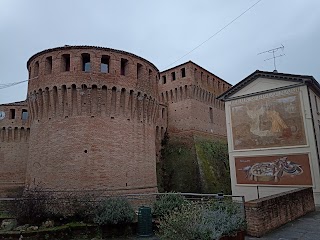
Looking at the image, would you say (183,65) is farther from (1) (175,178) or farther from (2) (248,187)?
(2) (248,187)

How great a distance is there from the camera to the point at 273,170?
15.0m

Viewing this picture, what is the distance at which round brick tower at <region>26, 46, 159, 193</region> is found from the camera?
1491cm

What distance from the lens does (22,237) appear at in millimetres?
9219

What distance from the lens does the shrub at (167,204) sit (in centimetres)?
1086

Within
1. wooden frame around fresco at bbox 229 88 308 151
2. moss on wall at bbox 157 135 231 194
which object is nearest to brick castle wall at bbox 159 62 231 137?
moss on wall at bbox 157 135 231 194

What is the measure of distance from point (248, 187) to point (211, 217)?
33.3 feet

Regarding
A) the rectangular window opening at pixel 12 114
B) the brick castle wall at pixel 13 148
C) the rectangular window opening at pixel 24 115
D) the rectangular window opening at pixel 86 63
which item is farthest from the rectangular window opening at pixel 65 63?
the rectangular window opening at pixel 12 114

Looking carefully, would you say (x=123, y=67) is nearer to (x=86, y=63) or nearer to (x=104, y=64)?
(x=104, y=64)

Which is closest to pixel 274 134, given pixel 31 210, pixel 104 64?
pixel 104 64

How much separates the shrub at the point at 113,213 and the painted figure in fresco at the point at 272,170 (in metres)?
8.54

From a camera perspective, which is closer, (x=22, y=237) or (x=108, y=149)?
(x=22, y=237)

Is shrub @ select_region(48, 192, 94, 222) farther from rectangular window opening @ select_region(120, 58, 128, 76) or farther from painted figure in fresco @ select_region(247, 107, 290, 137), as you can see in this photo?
painted figure in fresco @ select_region(247, 107, 290, 137)

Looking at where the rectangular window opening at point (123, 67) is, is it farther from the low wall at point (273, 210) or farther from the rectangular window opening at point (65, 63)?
the low wall at point (273, 210)

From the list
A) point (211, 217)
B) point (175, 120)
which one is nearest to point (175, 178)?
point (175, 120)
